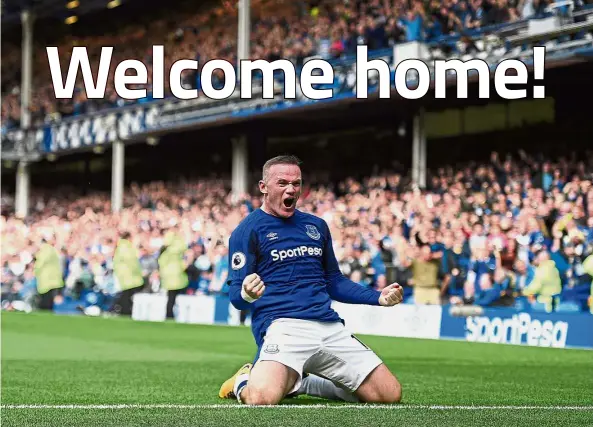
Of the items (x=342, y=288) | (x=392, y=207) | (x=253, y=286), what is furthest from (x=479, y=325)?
(x=253, y=286)

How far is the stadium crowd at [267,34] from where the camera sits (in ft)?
89.4

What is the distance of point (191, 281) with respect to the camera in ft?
90.2

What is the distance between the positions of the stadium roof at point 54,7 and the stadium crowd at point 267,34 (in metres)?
1.40

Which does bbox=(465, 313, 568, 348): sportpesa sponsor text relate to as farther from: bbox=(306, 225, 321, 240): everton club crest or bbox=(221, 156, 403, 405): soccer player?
bbox=(306, 225, 321, 240): everton club crest

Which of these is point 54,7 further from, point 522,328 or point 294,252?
point 294,252

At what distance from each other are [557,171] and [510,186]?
102 cm

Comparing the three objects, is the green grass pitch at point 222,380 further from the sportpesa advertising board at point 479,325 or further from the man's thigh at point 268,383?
the sportpesa advertising board at point 479,325

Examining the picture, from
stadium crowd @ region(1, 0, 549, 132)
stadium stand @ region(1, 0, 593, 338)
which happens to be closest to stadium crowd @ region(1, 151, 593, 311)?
stadium stand @ region(1, 0, 593, 338)

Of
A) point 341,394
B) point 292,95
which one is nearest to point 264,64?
point 292,95

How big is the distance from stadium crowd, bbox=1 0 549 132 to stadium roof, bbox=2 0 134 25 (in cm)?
140

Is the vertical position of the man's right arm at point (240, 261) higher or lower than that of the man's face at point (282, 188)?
lower

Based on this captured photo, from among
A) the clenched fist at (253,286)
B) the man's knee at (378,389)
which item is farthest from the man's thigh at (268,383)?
the clenched fist at (253,286)

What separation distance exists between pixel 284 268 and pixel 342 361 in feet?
2.75

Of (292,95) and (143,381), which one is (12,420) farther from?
(292,95)
